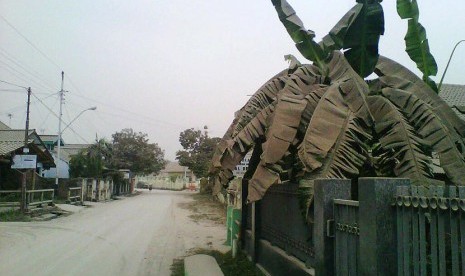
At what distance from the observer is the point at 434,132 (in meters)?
4.96

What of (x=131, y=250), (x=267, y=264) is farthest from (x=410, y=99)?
(x=131, y=250)

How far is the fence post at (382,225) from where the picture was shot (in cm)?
337

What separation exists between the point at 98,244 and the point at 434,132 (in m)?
10.2

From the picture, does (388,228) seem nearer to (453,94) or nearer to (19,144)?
(453,94)

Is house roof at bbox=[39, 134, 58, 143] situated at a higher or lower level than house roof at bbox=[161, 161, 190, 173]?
higher

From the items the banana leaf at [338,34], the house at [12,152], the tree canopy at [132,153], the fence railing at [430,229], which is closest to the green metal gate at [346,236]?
the fence railing at [430,229]

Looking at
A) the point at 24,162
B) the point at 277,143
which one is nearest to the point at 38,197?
the point at 24,162

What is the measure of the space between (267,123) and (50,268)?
225 inches

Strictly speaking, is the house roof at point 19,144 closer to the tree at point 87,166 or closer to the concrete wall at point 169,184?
the tree at point 87,166

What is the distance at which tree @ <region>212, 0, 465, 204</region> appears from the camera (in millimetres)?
4656

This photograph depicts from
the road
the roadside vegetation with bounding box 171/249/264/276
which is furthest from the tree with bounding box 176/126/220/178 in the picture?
the roadside vegetation with bounding box 171/249/264/276

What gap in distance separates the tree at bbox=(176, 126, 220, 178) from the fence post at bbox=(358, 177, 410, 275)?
41.4 meters

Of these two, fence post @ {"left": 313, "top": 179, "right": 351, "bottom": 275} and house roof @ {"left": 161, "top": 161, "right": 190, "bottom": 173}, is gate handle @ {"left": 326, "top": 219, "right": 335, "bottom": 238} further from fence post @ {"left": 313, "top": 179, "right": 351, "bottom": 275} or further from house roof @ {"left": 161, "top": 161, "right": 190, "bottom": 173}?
house roof @ {"left": 161, "top": 161, "right": 190, "bottom": 173}

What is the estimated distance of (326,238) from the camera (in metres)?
4.40
